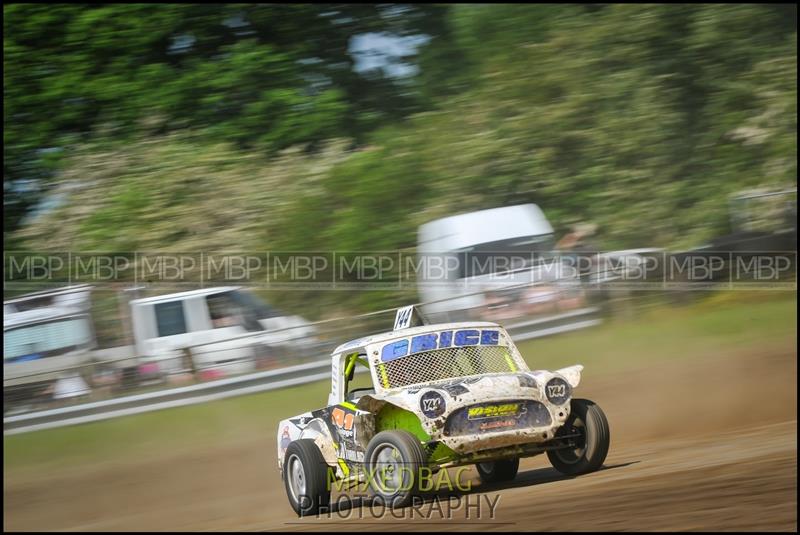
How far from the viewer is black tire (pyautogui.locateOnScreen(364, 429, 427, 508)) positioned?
5867 mm

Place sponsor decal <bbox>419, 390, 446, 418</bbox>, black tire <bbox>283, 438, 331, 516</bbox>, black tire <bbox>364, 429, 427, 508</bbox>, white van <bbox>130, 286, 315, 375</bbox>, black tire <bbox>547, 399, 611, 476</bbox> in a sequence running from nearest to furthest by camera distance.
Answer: black tire <bbox>364, 429, 427, 508</bbox>, sponsor decal <bbox>419, 390, 446, 418</bbox>, black tire <bbox>547, 399, 611, 476</bbox>, black tire <bbox>283, 438, 331, 516</bbox>, white van <bbox>130, 286, 315, 375</bbox>

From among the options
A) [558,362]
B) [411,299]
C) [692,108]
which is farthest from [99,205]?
[692,108]

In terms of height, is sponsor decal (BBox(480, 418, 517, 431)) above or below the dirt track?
above

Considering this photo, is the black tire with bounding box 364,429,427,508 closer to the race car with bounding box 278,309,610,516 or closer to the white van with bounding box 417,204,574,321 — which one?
the race car with bounding box 278,309,610,516

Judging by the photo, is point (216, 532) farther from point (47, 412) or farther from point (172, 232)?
point (172, 232)

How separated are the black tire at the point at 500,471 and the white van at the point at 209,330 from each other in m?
4.48

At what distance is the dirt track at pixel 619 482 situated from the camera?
5.47 metres

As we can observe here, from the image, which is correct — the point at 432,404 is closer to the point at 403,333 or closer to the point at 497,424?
the point at 497,424

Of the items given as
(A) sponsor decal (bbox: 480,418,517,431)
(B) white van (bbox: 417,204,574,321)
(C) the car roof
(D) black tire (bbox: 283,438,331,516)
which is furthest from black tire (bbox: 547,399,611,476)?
(B) white van (bbox: 417,204,574,321)

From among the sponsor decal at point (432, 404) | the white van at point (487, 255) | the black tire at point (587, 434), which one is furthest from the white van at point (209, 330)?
the sponsor decal at point (432, 404)

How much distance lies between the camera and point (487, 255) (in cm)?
1380

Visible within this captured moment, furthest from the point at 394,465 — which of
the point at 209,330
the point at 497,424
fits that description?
the point at 209,330

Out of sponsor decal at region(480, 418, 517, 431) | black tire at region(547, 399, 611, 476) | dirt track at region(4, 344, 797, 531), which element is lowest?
dirt track at region(4, 344, 797, 531)

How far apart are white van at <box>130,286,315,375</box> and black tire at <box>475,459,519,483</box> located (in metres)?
4.48
